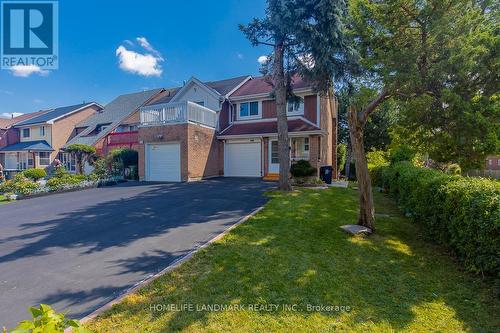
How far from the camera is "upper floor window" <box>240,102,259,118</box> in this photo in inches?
725

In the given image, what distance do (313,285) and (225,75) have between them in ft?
79.2

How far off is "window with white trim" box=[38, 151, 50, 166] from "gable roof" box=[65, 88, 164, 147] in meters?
2.63

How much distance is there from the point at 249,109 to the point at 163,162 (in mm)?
7070

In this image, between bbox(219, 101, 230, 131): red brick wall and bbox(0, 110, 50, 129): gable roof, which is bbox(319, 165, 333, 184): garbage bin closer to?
bbox(219, 101, 230, 131): red brick wall

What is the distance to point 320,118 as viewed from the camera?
1589cm

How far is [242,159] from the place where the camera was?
17.9 metres

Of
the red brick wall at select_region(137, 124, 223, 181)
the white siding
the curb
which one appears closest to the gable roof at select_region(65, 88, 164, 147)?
the white siding

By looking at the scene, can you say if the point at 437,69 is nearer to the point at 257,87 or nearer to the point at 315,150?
the point at 315,150

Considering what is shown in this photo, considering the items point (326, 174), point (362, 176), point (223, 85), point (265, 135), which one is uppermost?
point (223, 85)

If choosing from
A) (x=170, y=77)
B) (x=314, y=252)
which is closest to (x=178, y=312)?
(x=314, y=252)

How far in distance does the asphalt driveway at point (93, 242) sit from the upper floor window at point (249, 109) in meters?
9.48

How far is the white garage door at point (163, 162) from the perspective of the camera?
1540 centimetres
